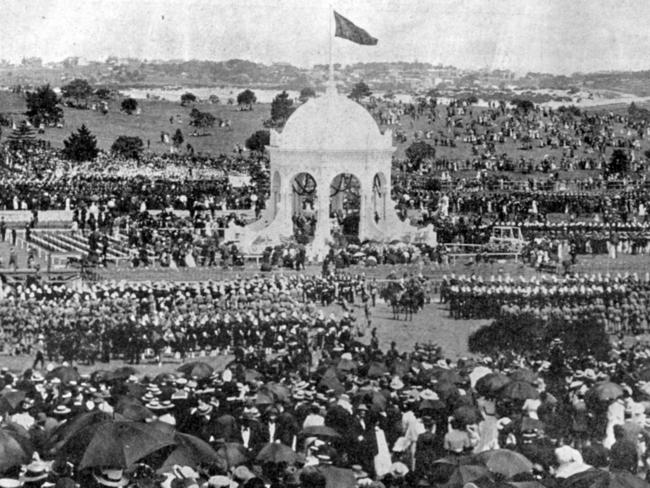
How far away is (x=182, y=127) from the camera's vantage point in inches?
4973

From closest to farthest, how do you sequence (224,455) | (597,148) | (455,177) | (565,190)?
(224,455) → (565,190) → (455,177) → (597,148)

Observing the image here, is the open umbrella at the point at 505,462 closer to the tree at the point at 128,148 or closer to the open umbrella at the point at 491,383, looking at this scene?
the open umbrella at the point at 491,383

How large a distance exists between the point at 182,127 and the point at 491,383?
358ft

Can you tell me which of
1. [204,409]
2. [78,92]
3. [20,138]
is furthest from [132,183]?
[78,92]

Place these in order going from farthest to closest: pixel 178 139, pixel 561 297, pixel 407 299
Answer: pixel 178 139, pixel 407 299, pixel 561 297

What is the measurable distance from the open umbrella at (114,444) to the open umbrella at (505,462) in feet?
14.2

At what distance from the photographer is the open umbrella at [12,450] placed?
577 inches

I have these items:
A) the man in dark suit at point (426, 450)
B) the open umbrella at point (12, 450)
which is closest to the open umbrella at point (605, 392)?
the man in dark suit at point (426, 450)

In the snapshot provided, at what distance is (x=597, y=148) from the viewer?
104000 mm

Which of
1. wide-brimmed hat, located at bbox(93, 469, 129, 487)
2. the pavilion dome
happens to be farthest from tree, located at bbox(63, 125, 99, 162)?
wide-brimmed hat, located at bbox(93, 469, 129, 487)

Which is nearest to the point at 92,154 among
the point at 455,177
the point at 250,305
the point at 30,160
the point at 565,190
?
the point at 30,160

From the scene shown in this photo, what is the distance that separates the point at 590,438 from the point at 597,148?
88809 mm

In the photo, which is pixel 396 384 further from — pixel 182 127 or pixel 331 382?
pixel 182 127

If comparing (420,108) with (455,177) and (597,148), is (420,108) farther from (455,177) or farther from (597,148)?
(455,177)
